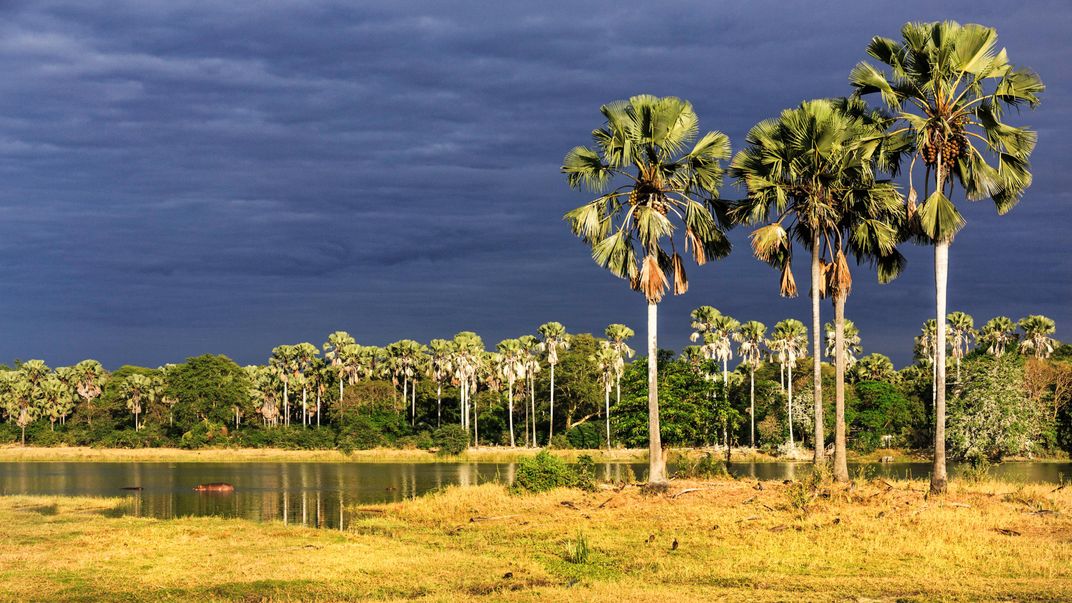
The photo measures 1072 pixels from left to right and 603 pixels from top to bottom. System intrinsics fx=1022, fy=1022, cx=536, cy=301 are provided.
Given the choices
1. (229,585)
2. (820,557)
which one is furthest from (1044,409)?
(229,585)

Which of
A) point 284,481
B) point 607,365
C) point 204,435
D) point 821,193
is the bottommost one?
point 204,435

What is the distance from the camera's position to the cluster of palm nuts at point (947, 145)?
3116 cm

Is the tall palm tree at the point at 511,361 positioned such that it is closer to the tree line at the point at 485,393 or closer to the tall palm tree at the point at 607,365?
the tree line at the point at 485,393

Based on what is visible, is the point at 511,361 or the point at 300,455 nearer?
the point at 300,455

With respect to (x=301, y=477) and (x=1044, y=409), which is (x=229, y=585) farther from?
(x=1044, y=409)

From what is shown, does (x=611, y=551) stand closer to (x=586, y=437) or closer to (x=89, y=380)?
(x=586, y=437)

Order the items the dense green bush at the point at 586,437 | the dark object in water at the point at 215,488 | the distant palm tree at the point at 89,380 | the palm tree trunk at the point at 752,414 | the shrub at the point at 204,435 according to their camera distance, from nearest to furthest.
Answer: the dark object in water at the point at 215,488 < the palm tree trunk at the point at 752,414 < the dense green bush at the point at 586,437 < the shrub at the point at 204,435 < the distant palm tree at the point at 89,380

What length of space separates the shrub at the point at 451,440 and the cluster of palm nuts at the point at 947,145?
68947 mm

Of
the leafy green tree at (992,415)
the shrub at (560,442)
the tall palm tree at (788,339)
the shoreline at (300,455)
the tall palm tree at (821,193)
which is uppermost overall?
the tall palm tree at (821,193)

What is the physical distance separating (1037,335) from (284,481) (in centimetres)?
8666

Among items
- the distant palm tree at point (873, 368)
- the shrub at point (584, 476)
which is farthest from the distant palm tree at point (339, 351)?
the shrub at point (584, 476)

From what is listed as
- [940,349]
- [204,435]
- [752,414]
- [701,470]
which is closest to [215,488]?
[701,470]

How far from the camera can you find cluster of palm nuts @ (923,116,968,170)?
3116cm

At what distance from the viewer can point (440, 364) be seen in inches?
4437
